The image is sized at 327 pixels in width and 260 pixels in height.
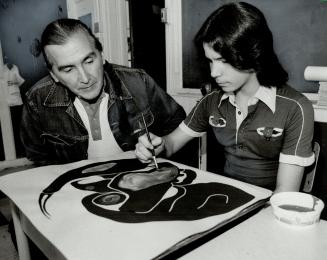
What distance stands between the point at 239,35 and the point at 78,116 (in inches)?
33.6

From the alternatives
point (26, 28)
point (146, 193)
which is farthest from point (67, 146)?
point (26, 28)

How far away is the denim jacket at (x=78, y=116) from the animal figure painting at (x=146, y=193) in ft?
1.87

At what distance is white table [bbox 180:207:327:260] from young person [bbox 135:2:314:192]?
0.36 meters

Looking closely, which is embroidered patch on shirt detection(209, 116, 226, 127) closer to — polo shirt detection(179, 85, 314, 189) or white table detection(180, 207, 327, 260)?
polo shirt detection(179, 85, 314, 189)

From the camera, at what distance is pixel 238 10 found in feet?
3.33

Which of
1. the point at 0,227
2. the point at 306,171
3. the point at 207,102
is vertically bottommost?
the point at 0,227

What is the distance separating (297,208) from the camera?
644 mm

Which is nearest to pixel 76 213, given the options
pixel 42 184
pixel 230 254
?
pixel 42 184

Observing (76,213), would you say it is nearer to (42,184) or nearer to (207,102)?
(42,184)

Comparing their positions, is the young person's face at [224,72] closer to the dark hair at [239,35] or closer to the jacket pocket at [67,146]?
the dark hair at [239,35]

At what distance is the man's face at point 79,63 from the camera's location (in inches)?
49.2

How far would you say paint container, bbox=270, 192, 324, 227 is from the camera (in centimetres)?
59

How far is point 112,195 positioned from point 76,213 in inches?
4.6

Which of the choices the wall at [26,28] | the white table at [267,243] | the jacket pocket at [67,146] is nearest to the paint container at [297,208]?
the white table at [267,243]
